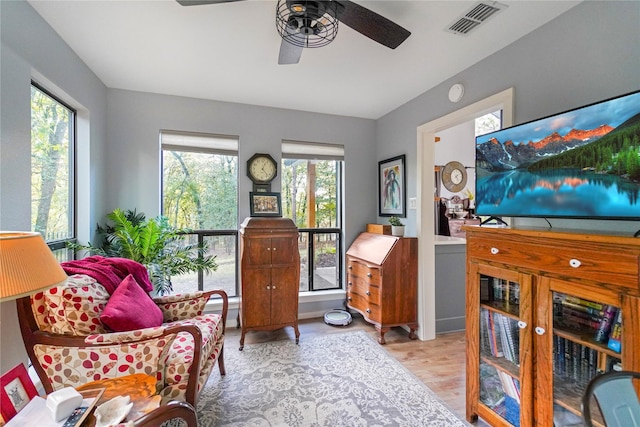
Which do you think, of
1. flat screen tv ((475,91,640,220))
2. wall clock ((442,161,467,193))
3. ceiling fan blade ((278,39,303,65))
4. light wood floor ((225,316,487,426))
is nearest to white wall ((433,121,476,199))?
wall clock ((442,161,467,193))

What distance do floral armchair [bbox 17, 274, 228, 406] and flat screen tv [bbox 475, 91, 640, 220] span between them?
1.97 metres

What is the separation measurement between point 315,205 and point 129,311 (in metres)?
2.45

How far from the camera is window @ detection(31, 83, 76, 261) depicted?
1.92m

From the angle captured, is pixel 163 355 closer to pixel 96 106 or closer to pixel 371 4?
pixel 371 4

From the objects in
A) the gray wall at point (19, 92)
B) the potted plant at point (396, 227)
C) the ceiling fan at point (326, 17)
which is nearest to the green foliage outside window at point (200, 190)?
the gray wall at point (19, 92)

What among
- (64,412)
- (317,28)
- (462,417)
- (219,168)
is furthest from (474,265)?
(219,168)

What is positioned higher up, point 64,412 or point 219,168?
point 219,168

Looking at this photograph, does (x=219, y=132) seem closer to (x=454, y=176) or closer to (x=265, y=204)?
(x=265, y=204)

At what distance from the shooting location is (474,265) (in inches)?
70.8

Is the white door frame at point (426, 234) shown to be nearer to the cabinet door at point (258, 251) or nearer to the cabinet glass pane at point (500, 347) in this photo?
the cabinet glass pane at point (500, 347)

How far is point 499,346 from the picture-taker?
5.53 ft

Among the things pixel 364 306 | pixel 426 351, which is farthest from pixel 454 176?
pixel 426 351

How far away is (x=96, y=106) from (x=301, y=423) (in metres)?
3.11

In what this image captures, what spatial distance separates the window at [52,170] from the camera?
192 cm
